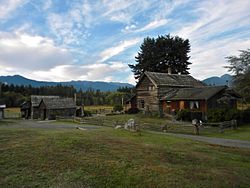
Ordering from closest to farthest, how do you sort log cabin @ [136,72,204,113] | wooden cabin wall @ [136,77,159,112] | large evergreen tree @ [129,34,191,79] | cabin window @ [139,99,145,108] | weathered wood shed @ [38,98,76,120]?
log cabin @ [136,72,204,113] → wooden cabin wall @ [136,77,159,112] → cabin window @ [139,99,145,108] → weathered wood shed @ [38,98,76,120] → large evergreen tree @ [129,34,191,79]

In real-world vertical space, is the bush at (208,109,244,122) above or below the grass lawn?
above

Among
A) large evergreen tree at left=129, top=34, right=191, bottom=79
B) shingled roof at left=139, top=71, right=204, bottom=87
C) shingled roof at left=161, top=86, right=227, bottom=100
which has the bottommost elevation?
shingled roof at left=161, top=86, right=227, bottom=100

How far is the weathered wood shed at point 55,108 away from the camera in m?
55.4

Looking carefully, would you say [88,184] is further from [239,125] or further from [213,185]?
[239,125]

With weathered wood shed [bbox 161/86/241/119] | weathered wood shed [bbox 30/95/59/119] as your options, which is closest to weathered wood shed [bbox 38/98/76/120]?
weathered wood shed [bbox 30/95/59/119]

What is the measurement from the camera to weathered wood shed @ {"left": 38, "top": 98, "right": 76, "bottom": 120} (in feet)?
182

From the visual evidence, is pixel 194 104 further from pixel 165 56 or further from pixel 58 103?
pixel 165 56

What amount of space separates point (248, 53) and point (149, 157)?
103 feet

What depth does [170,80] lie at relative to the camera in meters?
51.6

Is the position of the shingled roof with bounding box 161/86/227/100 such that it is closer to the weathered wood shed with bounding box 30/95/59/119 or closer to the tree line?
the weathered wood shed with bounding box 30/95/59/119

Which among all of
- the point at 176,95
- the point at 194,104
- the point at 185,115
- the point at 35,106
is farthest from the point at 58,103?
the point at 185,115

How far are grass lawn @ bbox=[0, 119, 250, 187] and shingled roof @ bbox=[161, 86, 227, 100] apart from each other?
2591cm

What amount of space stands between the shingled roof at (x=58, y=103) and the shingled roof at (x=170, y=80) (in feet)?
59.0

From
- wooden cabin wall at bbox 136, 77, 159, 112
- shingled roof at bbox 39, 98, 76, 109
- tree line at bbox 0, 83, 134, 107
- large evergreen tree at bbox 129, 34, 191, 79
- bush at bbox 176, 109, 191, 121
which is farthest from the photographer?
tree line at bbox 0, 83, 134, 107
